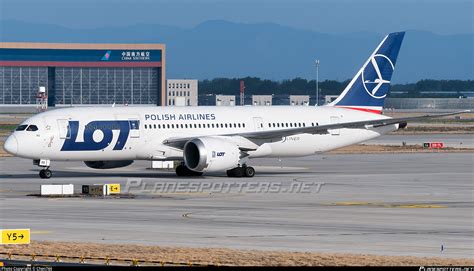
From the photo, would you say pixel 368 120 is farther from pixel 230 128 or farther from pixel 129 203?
pixel 129 203

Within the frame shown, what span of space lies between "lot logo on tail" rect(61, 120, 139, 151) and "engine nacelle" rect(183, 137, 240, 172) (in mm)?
3523

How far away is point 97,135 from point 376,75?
806 inches

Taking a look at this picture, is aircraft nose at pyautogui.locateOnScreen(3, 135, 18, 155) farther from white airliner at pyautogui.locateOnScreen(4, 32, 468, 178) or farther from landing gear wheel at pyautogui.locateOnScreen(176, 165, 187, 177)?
landing gear wheel at pyautogui.locateOnScreen(176, 165, 187, 177)

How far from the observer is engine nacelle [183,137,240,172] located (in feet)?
201

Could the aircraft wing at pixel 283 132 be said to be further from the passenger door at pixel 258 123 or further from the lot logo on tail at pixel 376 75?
the lot logo on tail at pixel 376 75

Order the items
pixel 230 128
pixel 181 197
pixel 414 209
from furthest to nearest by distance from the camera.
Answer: pixel 230 128 < pixel 181 197 < pixel 414 209

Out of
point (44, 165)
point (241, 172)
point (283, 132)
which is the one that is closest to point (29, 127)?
point (44, 165)

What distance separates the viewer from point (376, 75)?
241 ft

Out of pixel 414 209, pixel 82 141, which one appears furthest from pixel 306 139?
pixel 414 209

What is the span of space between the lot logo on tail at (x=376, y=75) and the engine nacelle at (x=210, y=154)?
1338cm

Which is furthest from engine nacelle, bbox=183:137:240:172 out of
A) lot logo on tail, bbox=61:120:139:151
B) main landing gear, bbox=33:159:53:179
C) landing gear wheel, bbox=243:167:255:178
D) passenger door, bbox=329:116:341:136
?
passenger door, bbox=329:116:341:136

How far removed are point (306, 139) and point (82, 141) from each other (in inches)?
555

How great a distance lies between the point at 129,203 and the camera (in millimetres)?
47812

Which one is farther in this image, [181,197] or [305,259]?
[181,197]
